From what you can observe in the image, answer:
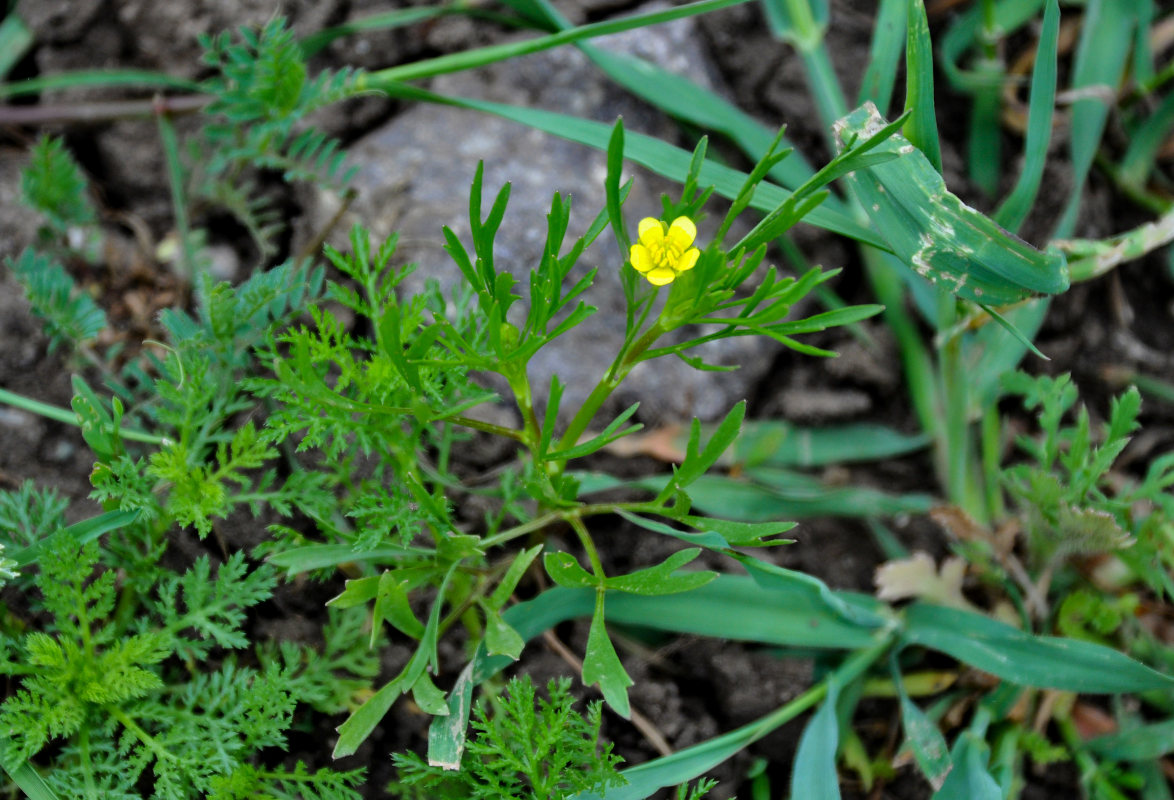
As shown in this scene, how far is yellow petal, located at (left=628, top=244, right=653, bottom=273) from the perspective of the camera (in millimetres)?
1406

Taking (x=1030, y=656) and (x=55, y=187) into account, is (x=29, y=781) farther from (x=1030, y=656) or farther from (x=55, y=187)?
(x=1030, y=656)

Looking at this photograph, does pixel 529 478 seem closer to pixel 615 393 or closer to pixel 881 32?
pixel 615 393

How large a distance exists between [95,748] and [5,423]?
2.86 feet

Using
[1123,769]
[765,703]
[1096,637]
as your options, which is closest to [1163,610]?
[1096,637]

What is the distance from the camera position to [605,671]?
4.82 ft

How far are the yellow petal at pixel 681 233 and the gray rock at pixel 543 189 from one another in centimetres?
81

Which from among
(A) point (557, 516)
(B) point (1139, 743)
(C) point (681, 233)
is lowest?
(B) point (1139, 743)

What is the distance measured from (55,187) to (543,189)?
1172mm

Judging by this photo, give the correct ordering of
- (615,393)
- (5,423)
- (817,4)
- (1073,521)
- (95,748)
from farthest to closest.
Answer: (817,4)
(615,393)
(5,423)
(1073,521)
(95,748)

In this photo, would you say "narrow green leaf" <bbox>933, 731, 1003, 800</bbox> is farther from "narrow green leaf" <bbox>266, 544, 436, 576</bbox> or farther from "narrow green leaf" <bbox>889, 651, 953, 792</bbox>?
"narrow green leaf" <bbox>266, 544, 436, 576</bbox>

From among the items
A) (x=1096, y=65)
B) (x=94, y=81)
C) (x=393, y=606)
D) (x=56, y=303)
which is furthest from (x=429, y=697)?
(x=1096, y=65)

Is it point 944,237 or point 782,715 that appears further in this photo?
point 782,715

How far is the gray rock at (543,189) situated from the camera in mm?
2242

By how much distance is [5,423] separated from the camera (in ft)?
6.80
